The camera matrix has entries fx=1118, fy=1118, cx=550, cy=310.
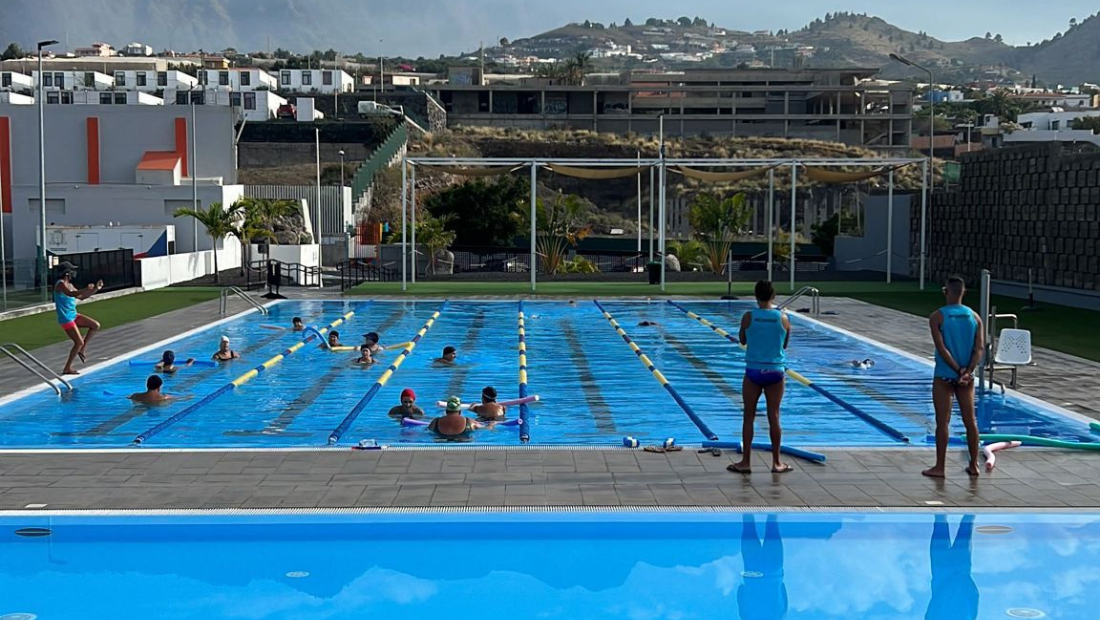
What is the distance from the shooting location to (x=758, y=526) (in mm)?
7551

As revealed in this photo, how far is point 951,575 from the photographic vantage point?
22.5ft

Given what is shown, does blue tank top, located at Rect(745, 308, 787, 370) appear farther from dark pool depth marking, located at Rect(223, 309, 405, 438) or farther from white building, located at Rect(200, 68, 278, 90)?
white building, located at Rect(200, 68, 278, 90)

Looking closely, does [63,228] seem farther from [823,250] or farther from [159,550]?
[159,550]

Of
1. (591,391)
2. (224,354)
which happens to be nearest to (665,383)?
(591,391)

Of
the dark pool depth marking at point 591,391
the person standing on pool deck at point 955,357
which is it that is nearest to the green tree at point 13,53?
the dark pool depth marking at point 591,391

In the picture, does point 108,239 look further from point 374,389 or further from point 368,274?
point 374,389

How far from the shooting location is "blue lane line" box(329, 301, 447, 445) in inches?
447

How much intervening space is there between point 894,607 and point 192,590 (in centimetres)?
412

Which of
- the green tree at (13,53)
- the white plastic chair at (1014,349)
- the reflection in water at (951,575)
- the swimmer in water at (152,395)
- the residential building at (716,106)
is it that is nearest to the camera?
the reflection in water at (951,575)

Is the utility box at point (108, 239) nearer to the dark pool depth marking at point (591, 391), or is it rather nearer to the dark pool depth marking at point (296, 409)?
the dark pool depth marking at point (591, 391)

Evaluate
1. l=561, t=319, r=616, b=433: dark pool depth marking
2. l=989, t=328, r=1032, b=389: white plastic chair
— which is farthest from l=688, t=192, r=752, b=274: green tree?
l=989, t=328, r=1032, b=389: white plastic chair

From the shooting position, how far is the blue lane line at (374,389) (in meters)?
11.4

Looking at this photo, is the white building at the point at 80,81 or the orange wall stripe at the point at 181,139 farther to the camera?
the white building at the point at 80,81

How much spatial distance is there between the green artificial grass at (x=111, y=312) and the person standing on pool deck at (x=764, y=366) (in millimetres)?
13938
